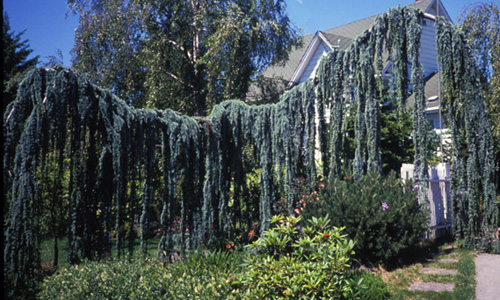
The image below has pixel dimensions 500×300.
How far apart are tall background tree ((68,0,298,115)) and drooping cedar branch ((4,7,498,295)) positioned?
5.74 m

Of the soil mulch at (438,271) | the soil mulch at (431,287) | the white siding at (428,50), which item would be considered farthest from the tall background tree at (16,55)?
the soil mulch at (431,287)

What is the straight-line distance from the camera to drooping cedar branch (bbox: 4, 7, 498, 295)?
461 cm

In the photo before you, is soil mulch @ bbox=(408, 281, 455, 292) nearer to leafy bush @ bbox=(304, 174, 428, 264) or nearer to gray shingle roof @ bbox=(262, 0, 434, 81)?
leafy bush @ bbox=(304, 174, 428, 264)

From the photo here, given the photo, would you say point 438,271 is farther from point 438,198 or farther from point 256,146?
point 256,146

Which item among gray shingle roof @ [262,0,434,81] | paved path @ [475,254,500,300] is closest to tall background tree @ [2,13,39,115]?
gray shingle roof @ [262,0,434,81]

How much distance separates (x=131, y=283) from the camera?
392 cm

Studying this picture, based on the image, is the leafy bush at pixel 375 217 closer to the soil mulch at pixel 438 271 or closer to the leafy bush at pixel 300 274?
the soil mulch at pixel 438 271

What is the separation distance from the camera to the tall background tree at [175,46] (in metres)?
12.0

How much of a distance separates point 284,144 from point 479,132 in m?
2.99

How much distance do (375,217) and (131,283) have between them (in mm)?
3267

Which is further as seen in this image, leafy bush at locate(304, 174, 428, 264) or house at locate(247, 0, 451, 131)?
house at locate(247, 0, 451, 131)

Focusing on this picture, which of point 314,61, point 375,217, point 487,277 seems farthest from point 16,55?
point 487,277

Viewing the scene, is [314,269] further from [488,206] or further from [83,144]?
[488,206]

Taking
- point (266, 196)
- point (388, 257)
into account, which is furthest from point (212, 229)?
point (388, 257)
